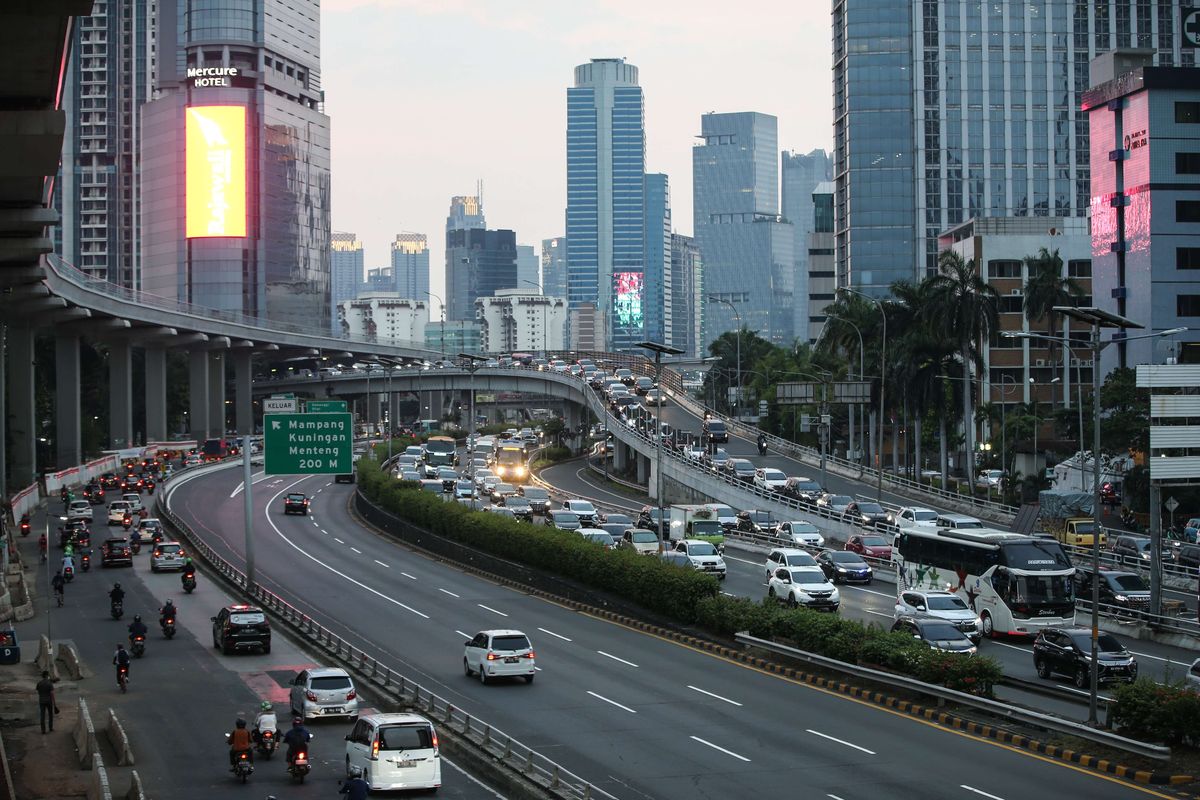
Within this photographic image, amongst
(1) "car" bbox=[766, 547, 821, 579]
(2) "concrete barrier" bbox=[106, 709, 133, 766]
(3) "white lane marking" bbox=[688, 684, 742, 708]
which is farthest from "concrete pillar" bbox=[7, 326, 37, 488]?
(3) "white lane marking" bbox=[688, 684, 742, 708]

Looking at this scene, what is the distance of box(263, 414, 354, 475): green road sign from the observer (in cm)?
5244

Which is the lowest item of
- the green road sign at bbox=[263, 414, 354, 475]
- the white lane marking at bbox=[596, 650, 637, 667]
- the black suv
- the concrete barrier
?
the white lane marking at bbox=[596, 650, 637, 667]

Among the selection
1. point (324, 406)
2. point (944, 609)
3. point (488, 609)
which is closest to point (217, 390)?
point (324, 406)

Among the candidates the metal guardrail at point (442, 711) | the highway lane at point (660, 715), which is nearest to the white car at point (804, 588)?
the highway lane at point (660, 715)

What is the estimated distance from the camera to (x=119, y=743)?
29984mm

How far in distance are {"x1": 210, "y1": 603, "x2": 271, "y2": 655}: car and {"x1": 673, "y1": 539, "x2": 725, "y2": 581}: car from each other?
18.2 metres

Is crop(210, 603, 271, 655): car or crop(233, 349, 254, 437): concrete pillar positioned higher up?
crop(233, 349, 254, 437): concrete pillar

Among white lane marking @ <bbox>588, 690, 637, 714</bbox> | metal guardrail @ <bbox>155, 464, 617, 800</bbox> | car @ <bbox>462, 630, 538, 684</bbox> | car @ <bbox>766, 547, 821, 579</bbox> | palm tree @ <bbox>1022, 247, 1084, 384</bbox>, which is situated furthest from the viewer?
palm tree @ <bbox>1022, 247, 1084, 384</bbox>

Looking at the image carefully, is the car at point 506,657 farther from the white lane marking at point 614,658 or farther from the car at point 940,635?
the car at point 940,635

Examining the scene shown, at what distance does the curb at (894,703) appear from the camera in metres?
25.5

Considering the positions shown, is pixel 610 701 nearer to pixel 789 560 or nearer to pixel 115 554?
pixel 789 560

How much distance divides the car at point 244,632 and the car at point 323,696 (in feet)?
37.6

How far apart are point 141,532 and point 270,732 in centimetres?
4970

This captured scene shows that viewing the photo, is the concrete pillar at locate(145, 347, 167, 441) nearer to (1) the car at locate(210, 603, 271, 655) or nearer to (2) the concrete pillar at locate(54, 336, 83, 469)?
(2) the concrete pillar at locate(54, 336, 83, 469)
